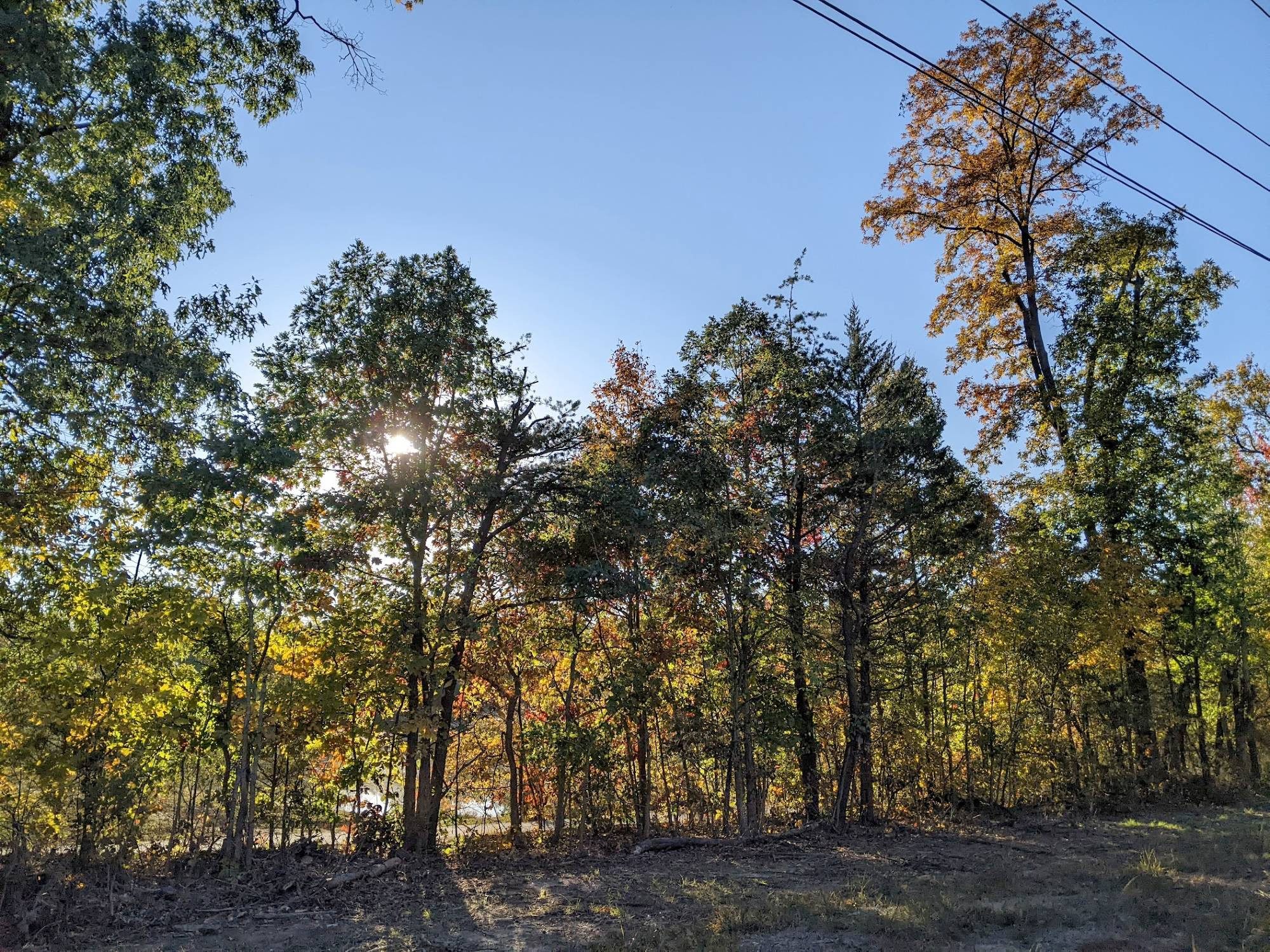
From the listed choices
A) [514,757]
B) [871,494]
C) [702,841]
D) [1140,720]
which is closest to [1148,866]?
[702,841]

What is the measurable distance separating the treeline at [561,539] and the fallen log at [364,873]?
4.17 ft

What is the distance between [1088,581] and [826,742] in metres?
5.79

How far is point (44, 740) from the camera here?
7301 millimetres

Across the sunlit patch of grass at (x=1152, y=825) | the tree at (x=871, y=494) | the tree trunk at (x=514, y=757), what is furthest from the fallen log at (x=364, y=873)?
the sunlit patch of grass at (x=1152, y=825)

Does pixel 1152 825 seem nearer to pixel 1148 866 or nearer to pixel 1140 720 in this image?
pixel 1140 720

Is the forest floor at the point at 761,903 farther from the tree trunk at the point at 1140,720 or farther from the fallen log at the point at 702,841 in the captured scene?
the tree trunk at the point at 1140,720

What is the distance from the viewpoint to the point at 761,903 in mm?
6191

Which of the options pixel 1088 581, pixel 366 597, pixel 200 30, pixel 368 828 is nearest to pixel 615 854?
pixel 368 828

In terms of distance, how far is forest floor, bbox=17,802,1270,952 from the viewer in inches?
201

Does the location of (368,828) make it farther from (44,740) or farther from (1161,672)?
(1161,672)

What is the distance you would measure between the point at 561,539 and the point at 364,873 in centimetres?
516

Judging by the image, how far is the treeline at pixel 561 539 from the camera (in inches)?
302

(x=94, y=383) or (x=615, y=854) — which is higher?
(x=94, y=383)

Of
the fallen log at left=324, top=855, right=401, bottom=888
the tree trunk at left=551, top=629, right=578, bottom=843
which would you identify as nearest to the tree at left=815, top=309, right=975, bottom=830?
the tree trunk at left=551, top=629, right=578, bottom=843
